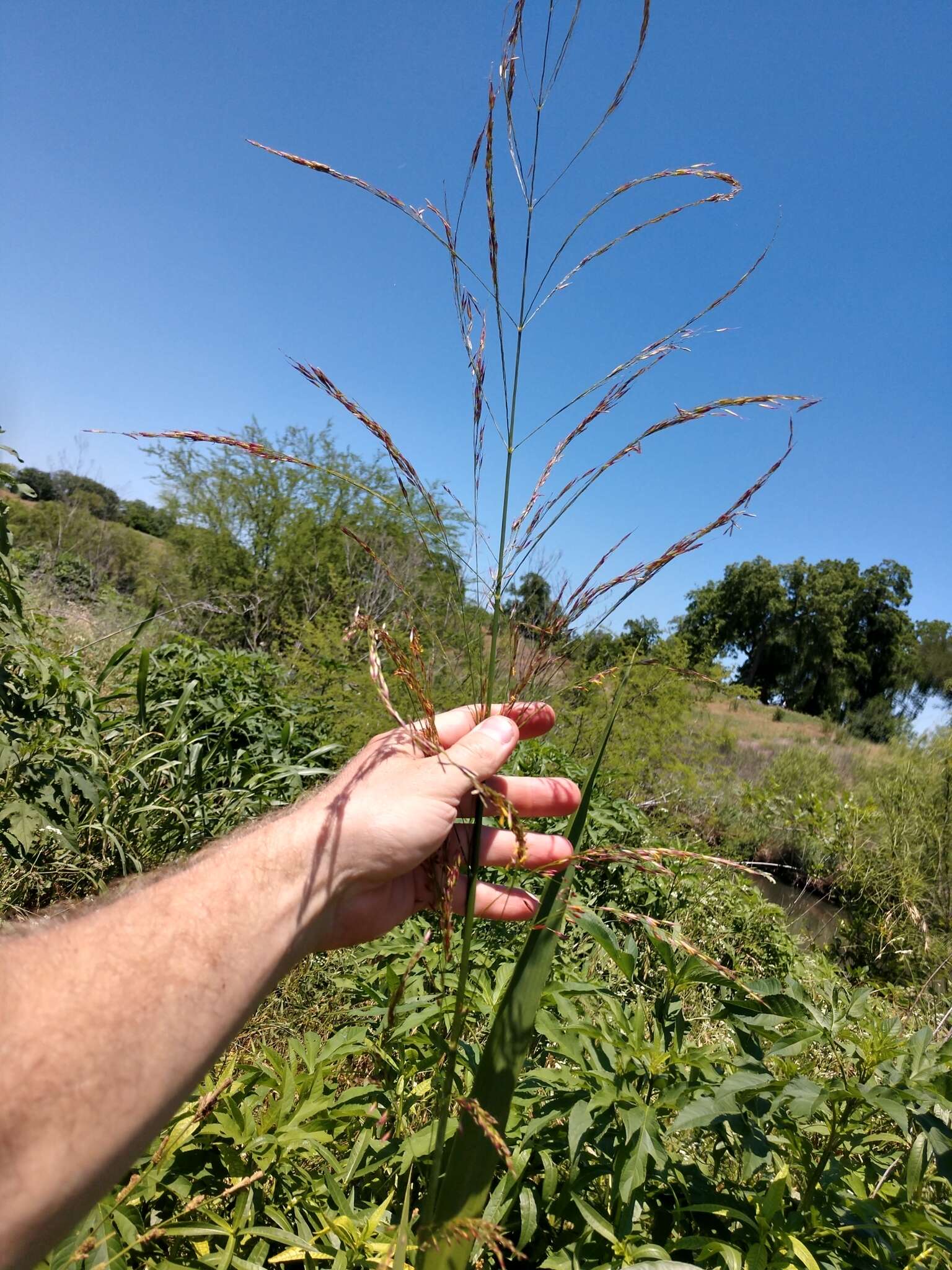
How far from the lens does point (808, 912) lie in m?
6.93

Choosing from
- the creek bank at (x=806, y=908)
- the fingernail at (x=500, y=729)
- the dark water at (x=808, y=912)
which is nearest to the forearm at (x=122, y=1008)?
the fingernail at (x=500, y=729)

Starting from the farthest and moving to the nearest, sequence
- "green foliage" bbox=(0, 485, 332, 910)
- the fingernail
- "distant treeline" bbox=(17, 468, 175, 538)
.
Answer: "distant treeline" bbox=(17, 468, 175, 538) < "green foliage" bbox=(0, 485, 332, 910) < the fingernail

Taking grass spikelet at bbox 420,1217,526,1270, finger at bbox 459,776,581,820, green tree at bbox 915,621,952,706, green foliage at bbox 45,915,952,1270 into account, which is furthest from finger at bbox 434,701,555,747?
green tree at bbox 915,621,952,706

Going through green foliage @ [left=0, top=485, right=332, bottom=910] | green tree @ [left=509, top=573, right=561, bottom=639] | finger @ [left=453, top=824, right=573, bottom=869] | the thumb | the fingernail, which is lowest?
Result: green foliage @ [left=0, top=485, right=332, bottom=910]

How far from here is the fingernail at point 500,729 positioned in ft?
3.71

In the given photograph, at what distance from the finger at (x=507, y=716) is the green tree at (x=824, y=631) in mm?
35630

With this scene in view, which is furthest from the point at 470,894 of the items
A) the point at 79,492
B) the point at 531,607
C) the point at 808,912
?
the point at 79,492

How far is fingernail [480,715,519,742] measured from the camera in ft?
3.71

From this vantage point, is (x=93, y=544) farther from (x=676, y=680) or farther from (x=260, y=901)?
(x=260, y=901)

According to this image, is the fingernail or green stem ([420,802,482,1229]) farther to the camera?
the fingernail

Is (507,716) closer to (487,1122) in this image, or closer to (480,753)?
(480,753)

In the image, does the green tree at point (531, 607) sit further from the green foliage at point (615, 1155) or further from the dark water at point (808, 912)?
the dark water at point (808, 912)

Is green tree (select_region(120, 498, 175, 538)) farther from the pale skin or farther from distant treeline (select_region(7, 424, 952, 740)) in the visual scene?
the pale skin

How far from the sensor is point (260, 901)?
38.9 inches
